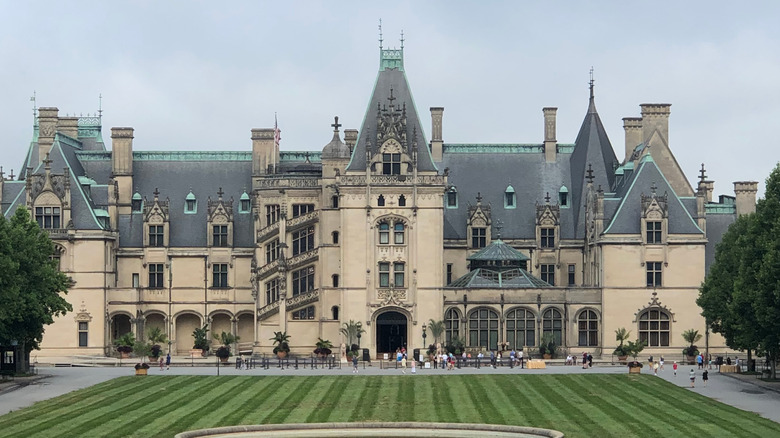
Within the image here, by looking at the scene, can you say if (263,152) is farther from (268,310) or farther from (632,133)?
(632,133)

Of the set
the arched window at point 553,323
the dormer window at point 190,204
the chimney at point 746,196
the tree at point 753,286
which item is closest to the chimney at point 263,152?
the dormer window at point 190,204

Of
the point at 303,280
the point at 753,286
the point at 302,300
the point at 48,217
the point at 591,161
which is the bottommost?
the point at 302,300

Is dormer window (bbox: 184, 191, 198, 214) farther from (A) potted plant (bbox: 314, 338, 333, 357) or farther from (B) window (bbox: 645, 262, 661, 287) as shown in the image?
(B) window (bbox: 645, 262, 661, 287)

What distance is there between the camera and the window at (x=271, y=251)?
127m

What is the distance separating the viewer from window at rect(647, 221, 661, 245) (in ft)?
403

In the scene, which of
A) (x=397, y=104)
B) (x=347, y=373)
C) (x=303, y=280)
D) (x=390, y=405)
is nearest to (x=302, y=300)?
(x=303, y=280)

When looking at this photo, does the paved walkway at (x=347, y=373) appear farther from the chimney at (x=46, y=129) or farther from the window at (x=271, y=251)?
the chimney at (x=46, y=129)

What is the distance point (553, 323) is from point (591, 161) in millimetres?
14578

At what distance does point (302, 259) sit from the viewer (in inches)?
4882

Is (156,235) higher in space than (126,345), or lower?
higher

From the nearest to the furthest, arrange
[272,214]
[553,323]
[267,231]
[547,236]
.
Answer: [553,323], [267,231], [272,214], [547,236]

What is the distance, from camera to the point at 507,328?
121 metres

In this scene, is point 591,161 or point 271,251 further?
point 591,161

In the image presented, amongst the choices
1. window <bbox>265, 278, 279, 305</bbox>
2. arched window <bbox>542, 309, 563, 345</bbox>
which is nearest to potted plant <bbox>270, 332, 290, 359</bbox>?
window <bbox>265, 278, 279, 305</bbox>
